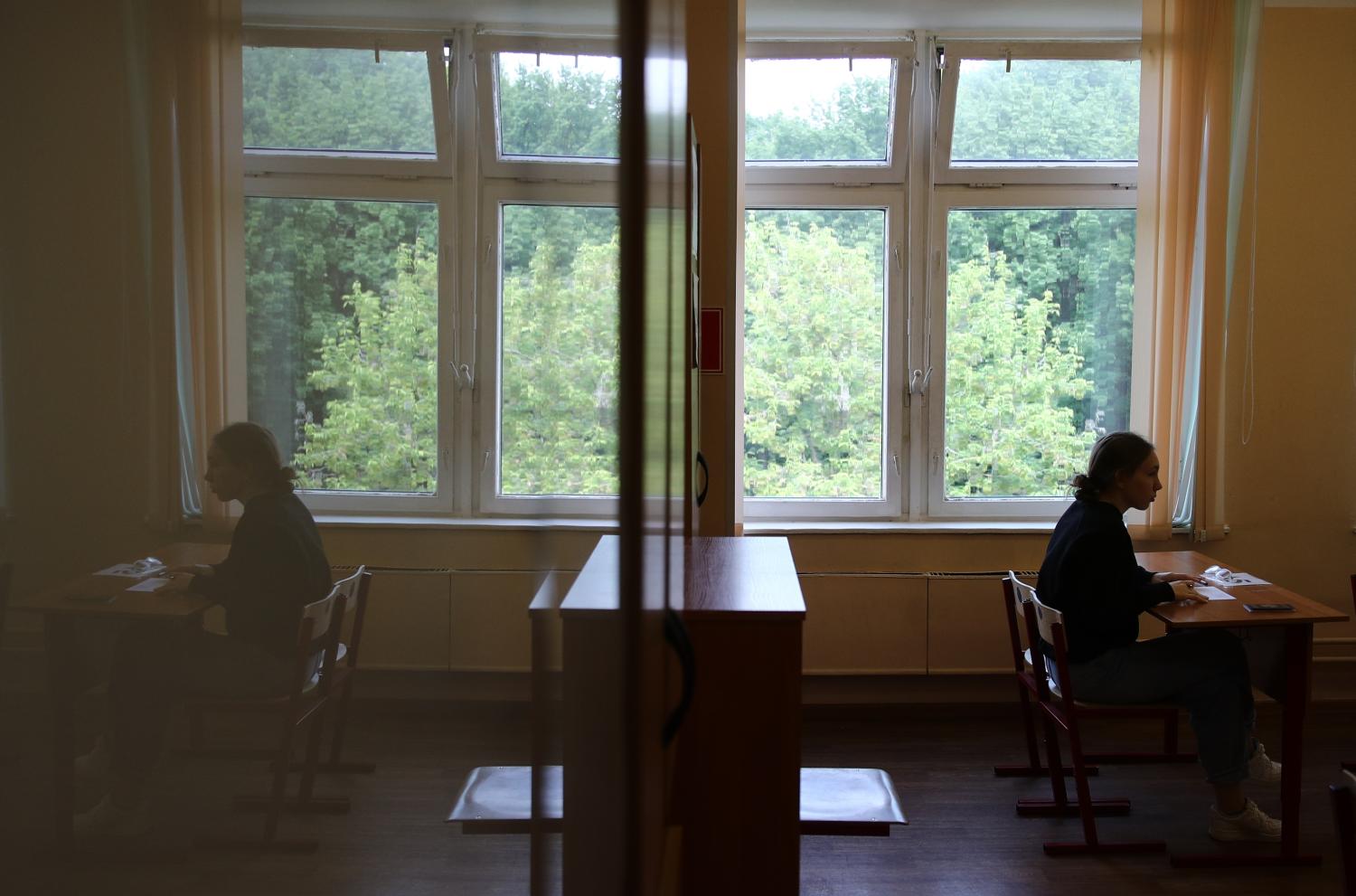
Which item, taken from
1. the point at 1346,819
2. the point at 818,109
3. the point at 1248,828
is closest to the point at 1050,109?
the point at 818,109

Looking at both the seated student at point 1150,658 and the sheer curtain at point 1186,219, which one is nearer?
the seated student at point 1150,658

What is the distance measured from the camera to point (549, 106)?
476mm

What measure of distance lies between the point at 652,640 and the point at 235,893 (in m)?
0.65

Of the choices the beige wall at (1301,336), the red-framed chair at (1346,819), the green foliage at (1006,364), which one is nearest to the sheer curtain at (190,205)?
the red-framed chair at (1346,819)

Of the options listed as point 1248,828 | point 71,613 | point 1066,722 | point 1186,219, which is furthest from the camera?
point 1186,219

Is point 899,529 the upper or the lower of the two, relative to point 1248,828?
upper

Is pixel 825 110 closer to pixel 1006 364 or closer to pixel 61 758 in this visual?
pixel 1006 364

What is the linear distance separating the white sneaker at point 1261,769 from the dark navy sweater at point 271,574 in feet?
13.3

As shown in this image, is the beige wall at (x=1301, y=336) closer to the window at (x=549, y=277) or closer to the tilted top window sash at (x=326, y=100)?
the window at (x=549, y=277)

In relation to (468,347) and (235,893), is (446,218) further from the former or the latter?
(235,893)

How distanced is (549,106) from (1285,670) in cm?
351

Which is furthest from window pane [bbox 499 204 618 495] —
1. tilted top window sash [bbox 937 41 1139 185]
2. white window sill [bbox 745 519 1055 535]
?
tilted top window sash [bbox 937 41 1139 185]

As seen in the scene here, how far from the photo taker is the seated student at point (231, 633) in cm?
23

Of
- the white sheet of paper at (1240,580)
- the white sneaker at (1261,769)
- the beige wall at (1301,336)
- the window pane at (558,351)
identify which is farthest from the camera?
the beige wall at (1301,336)
